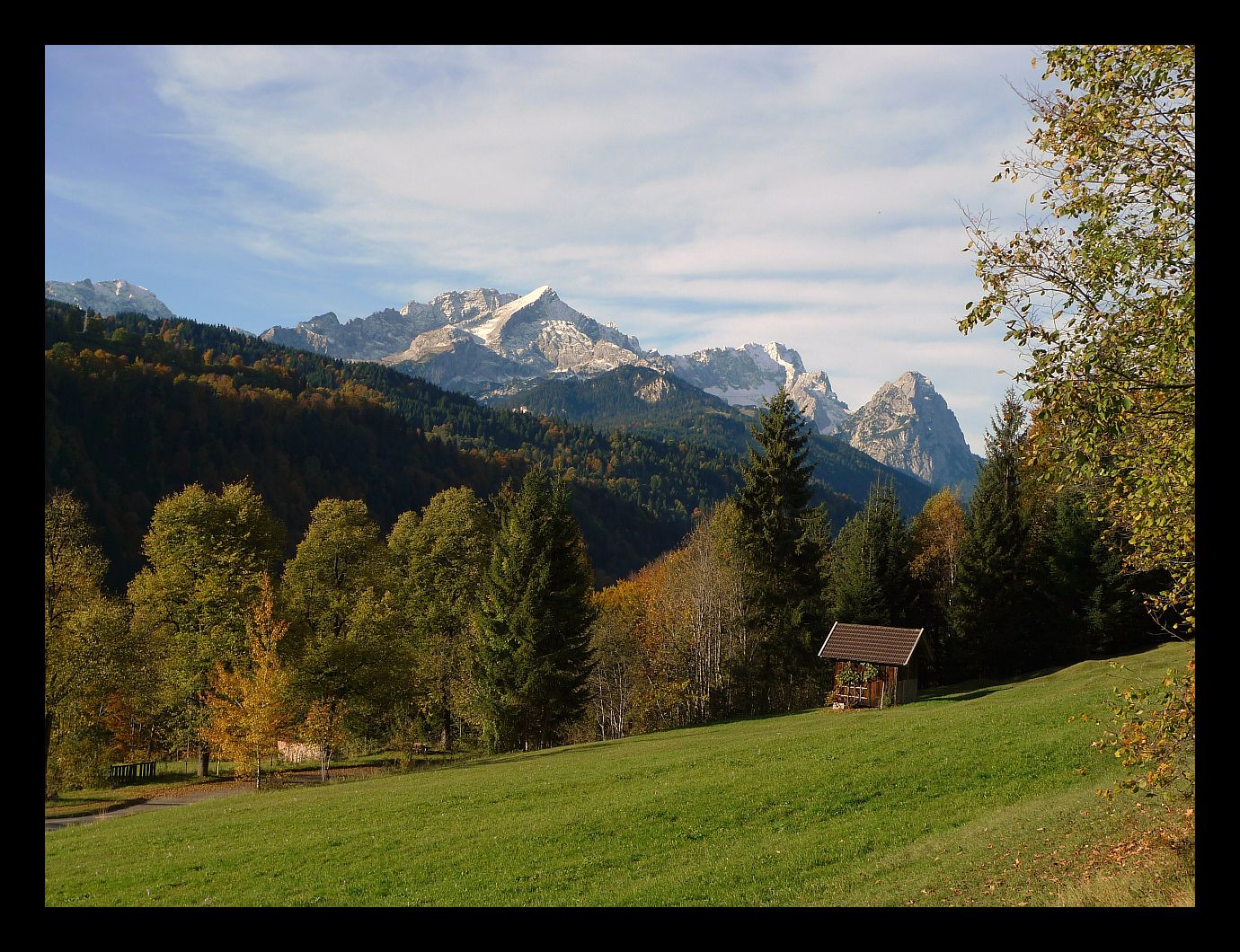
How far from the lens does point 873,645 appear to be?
139 ft

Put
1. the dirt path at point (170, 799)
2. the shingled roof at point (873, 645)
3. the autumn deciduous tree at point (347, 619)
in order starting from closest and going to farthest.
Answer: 1. the dirt path at point (170, 799)
2. the autumn deciduous tree at point (347, 619)
3. the shingled roof at point (873, 645)

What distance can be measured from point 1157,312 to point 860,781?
52.1ft

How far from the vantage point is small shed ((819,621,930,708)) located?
135ft

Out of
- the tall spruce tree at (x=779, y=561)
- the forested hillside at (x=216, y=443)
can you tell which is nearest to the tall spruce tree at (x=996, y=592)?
the tall spruce tree at (x=779, y=561)

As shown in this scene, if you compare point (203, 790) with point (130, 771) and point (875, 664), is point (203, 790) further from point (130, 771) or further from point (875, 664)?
point (875, 664)

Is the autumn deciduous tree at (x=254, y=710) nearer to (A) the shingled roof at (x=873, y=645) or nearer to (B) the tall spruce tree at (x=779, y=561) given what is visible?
(B) the tall spruce tree at (x=779, y=561)

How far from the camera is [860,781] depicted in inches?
821

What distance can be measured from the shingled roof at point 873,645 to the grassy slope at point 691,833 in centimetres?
1136

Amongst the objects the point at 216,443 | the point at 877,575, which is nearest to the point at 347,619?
the point at 877,575

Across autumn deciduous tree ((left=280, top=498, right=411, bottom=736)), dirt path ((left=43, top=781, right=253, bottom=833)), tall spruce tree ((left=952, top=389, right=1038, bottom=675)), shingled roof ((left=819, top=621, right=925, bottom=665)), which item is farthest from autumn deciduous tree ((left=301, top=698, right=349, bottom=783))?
tall spruce tree ((left=952, top=389, right=1038, bottom=675))

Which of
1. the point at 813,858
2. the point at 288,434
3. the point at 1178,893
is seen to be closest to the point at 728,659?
the point at 813,858

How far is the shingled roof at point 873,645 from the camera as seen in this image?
4147cm

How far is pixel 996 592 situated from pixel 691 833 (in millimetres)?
41981
